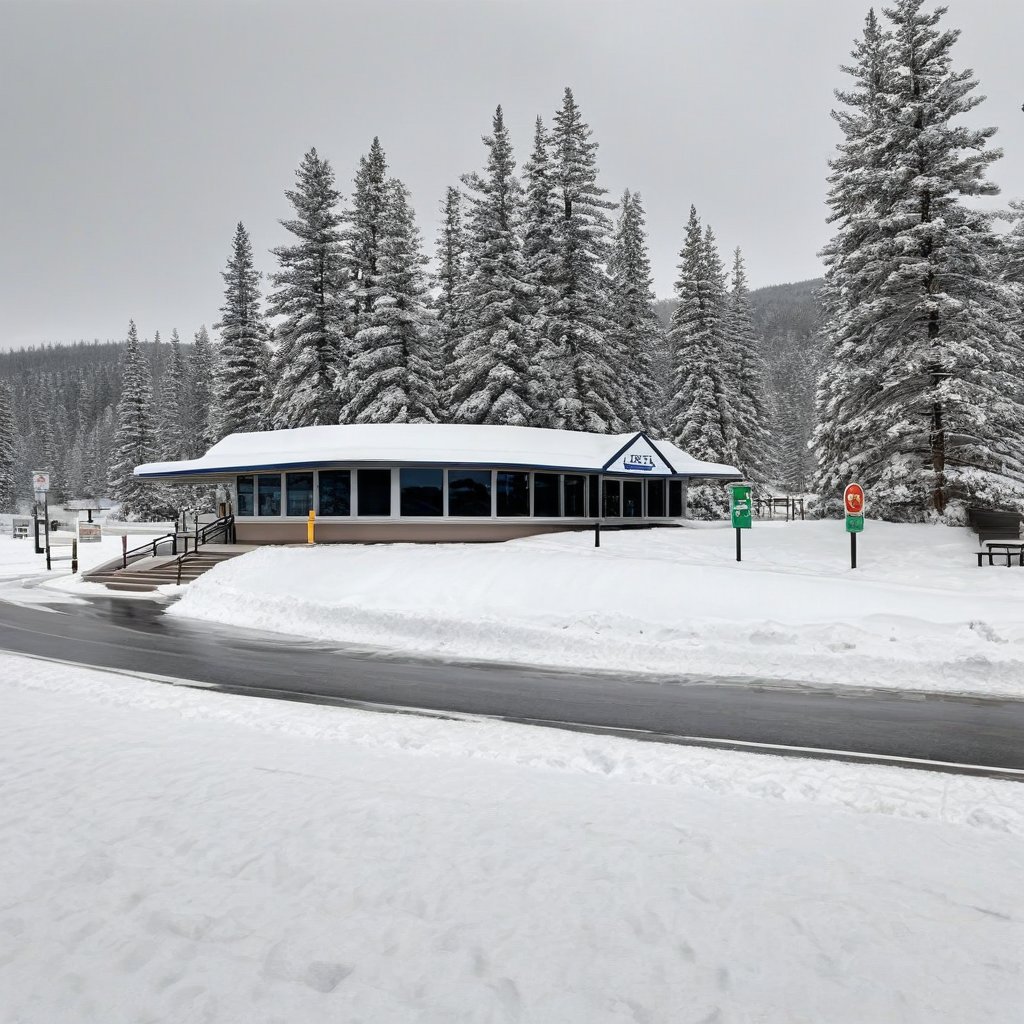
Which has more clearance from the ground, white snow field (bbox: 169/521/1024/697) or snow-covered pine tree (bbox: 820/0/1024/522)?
snow-covered pine tree (bbox: 820/0/1024/522)

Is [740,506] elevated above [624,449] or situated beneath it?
situated beneath

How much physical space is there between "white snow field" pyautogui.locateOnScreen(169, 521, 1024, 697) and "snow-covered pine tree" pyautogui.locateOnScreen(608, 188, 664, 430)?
2159 cm

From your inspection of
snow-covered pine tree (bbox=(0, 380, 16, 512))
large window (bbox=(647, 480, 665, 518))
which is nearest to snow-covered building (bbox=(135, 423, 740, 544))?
large window (bbox=(647, 480, 665, 518))

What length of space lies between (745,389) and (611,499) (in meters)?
22.3

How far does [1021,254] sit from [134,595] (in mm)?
40932

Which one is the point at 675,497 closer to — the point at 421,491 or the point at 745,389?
the point at 421,491

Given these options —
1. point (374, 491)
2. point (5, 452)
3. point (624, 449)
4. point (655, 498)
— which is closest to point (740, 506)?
point (624, 449)

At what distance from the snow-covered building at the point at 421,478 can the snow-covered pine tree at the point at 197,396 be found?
38843 millimetres

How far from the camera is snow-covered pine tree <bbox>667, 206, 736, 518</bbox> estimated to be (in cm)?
4200

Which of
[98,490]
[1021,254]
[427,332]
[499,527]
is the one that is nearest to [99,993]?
[499,527]

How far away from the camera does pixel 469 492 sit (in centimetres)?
2644

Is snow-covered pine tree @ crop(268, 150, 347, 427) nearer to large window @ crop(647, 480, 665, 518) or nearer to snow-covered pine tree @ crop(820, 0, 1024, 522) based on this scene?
large window @ crop(647, 480, 665, 518)

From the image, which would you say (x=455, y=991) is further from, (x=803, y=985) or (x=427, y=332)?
(x=427, y=332)

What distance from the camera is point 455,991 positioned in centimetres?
329
